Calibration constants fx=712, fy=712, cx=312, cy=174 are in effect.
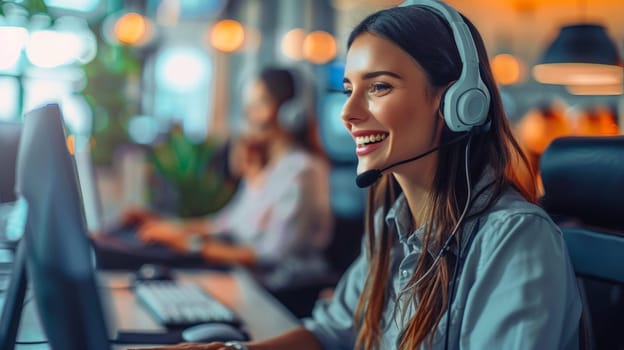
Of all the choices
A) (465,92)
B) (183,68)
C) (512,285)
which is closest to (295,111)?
(465,92)

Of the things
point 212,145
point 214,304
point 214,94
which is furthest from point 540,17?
point 214,304

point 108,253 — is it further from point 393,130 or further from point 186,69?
point 186,69

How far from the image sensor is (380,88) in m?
0.87

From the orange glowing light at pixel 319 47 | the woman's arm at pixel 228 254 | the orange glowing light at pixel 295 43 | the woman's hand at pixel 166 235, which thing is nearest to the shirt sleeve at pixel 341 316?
the woman's arm at pixel 228 254

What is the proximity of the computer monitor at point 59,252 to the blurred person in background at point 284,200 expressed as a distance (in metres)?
1.67

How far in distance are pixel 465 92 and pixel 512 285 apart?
0.77ft

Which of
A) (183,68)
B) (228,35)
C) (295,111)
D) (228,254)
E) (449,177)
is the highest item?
(228,35)

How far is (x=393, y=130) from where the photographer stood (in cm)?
87

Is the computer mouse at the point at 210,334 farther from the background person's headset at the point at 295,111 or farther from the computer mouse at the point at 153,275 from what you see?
the background person's headset at the point at 295,111

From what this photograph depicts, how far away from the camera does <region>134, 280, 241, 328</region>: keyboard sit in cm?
131

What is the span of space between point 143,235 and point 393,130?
79.3 inches

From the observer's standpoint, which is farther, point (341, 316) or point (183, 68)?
point (183, 68)

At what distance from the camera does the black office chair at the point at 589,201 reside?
943 mm

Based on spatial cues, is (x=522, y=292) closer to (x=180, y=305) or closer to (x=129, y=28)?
(x=180, y=305)
